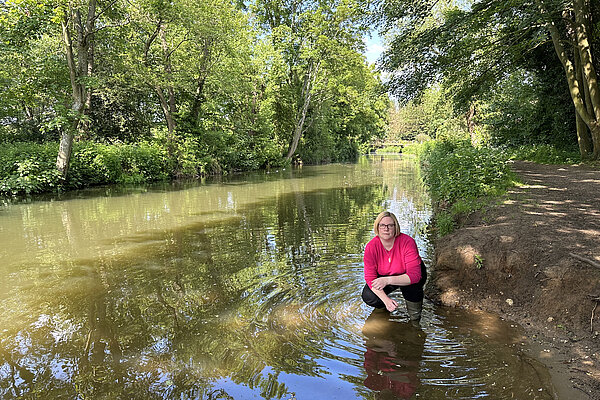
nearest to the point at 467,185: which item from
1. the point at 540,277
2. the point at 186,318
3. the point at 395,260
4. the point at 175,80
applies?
the point at 540,277

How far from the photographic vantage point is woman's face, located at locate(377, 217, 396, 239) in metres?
3.89

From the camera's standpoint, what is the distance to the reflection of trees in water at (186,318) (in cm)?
312

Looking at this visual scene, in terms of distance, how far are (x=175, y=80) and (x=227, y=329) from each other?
19.7 meters

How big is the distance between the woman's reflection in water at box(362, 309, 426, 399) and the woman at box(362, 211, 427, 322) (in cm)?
21

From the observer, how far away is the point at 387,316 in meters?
4.17

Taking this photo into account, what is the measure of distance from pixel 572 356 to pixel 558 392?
55 cm

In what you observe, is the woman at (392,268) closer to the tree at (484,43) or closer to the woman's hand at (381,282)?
the woman's hand at (381,282)

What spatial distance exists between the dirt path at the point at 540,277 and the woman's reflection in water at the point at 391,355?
3.19ft

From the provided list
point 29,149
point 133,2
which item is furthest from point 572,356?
point 133,2

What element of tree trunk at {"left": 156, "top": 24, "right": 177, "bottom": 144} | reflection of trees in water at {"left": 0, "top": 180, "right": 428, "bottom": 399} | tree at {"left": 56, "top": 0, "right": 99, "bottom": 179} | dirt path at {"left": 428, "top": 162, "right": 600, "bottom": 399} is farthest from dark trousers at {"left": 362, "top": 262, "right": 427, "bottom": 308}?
tree trunk at {"left": 156, "top": 24, "right": 177, "bottom": 144}

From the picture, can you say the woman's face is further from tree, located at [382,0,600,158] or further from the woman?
tree, located at [382,0,600,158]

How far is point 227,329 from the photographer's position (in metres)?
3.94

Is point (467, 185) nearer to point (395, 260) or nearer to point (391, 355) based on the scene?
point (395, 260)

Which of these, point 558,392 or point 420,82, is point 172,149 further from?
point 558,392
